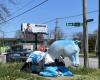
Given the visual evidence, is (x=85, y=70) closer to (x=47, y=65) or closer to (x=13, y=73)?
(x=47, y=65)

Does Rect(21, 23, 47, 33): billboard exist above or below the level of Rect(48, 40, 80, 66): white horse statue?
above

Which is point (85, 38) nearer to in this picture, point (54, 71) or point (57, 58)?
point (57, 58)

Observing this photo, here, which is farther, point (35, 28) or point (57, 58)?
point (35, 28)

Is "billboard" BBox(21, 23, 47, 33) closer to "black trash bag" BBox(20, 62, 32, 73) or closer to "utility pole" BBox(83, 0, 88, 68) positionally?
"utility pole" BBox(83, 0, 88, 68)

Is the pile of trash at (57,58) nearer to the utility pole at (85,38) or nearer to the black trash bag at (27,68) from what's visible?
the black trash bag at (27,68)

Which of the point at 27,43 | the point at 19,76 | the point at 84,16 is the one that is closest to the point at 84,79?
the point at 19,76

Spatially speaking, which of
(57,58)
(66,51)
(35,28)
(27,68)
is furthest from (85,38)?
(35,28)

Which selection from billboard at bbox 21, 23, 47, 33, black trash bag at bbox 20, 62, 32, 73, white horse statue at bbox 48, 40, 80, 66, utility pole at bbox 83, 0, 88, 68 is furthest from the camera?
billboard at bbox 21, 23, 47, 33

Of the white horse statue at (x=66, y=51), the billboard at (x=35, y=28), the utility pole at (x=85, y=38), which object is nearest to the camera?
the white horse statue at (x=66, y=51)

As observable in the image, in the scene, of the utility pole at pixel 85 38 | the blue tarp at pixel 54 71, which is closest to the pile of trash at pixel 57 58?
the blue tarp at pixel 54 71

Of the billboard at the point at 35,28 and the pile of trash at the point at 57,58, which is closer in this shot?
the pile of trash at the point at 57,58

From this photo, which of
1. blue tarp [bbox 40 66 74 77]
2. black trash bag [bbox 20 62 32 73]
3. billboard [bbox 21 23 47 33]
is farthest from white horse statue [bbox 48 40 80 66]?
billboard [bbox 21 23 47 33]

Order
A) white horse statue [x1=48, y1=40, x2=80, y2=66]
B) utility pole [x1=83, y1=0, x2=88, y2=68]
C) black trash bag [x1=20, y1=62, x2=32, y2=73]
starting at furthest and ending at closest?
utility pole [x1=83, y1=0, x2=88, y2=68]
black trash bag [x1=20, y1=62, x2=32, y2=73]
white horse statue [x1=48, y1=40, x2=80, y2=66]

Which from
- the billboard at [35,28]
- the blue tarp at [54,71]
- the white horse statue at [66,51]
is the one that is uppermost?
the billboard at [35,28]
